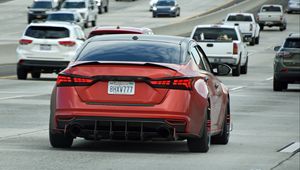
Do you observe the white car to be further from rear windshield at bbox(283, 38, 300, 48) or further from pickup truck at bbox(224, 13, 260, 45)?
pickup truck at bbox(224, 13, 260, 45)

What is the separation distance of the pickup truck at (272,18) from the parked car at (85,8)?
38.1 feet

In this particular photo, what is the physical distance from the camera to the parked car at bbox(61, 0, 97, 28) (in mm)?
79812

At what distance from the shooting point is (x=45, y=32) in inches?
1385

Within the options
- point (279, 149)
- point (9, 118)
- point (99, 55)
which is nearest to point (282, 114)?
point (9, 118)

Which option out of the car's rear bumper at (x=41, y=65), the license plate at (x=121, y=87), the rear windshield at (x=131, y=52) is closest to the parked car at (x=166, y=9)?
the car's rear bumper at (x=41, y=65)

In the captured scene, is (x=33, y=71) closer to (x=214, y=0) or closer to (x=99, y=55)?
(x=99, y=55)

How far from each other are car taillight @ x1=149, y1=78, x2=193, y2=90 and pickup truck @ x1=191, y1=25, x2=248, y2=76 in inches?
1067

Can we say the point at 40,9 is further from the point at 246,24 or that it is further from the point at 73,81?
the point at 73,81

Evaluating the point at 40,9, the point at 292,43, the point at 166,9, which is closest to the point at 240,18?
the point at 40,9

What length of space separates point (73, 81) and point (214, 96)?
6.57 feet

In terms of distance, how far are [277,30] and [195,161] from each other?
246 feet

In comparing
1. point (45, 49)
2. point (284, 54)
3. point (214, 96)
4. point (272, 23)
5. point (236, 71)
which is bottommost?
point (272, 23)

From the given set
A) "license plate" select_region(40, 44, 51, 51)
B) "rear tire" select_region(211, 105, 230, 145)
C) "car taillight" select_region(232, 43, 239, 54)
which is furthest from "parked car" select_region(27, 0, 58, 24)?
"rear tire" select_region(211, 105, 230, 145)

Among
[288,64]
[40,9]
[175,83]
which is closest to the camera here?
[175,83]
